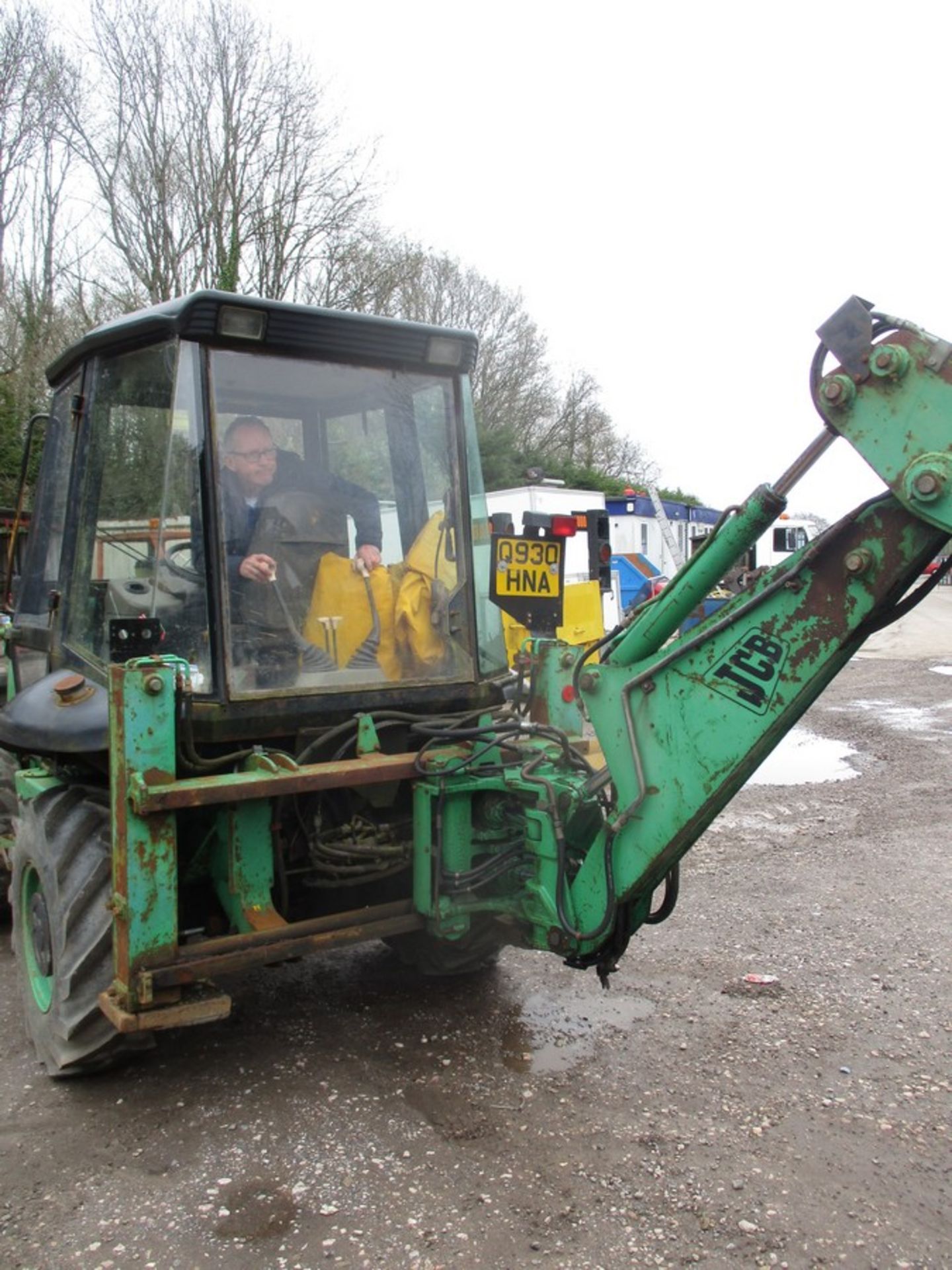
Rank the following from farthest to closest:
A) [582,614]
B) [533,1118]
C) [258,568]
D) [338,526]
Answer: [582,614]
[338,526]
[258,568]
[533,1118]

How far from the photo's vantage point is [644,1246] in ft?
9.20

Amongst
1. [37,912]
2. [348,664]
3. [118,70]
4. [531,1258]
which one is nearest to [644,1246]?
[531,1258]

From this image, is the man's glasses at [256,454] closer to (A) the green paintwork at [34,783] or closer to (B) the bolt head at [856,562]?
(A) the green paintwork at [34,783]

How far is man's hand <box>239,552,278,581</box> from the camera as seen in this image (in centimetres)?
369

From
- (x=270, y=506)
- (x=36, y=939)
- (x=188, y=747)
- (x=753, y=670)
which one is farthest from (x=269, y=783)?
(x=753, y=670)

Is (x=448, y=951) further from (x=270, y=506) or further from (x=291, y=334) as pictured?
(x=291, y=334)

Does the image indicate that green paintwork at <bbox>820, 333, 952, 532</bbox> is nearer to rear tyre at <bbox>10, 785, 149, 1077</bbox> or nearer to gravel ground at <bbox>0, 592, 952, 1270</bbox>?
gravel ground at <bbox>0, 592, 952, 1270</bbox>

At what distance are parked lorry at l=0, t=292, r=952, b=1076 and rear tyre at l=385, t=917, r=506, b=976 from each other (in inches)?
0.8

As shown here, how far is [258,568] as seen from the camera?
372 cm

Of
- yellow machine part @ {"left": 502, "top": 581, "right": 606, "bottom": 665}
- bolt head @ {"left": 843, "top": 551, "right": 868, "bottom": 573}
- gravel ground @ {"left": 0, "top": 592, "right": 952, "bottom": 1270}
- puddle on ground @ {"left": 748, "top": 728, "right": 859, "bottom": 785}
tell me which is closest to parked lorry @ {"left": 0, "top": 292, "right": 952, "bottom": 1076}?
bolt head @ {"left": 843, "top": 551, "right": 868, "bottom": 573}

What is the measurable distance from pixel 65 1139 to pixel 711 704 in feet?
7.49

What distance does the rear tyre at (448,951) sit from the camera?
4.18 m

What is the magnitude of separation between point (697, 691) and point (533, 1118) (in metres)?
1.41

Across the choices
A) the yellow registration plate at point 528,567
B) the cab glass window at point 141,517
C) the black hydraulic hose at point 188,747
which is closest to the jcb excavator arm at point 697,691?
the yellow registration plate at point 528,567
